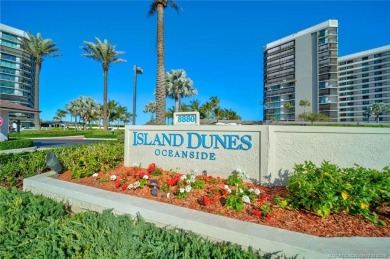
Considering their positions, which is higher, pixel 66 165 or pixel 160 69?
pixel 160 69

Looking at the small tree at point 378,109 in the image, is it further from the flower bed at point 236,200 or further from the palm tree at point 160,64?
→ the flower bed at point 236,200

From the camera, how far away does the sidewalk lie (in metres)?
2.47

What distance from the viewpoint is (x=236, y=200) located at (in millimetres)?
3662

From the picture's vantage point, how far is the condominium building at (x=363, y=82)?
284 ft

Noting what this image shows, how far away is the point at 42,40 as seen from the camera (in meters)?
39.8

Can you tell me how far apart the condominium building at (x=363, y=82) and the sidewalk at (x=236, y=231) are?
10628 cm

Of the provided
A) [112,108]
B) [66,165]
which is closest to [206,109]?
[112,108]

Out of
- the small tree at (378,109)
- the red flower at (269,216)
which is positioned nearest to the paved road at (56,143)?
the red flower at (269,216)

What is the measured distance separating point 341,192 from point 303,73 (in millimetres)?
90154

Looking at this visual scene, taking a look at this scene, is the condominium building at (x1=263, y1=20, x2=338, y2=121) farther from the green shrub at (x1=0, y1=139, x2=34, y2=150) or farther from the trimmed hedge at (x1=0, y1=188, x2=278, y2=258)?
the trimmed hedge at (x1=0, y1=188, x2=278, y2=258)

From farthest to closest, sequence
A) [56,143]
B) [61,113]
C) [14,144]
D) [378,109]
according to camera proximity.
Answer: [61,113]
[378,109]
[56,143]
[14,144]

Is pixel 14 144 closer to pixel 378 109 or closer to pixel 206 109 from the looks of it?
pixel 206 109

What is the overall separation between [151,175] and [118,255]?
3.34 meters

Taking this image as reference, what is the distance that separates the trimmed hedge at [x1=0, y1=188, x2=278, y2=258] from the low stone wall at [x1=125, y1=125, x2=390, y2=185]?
96.1 inches
